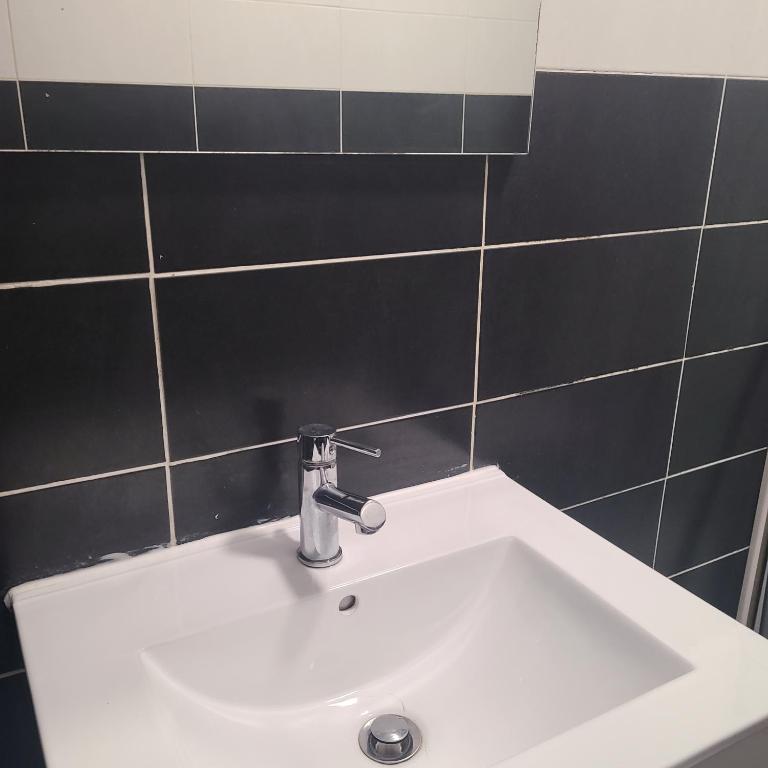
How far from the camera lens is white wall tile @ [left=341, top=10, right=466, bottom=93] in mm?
859

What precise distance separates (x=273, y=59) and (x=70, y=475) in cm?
48

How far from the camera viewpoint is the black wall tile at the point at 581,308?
3.54 ft

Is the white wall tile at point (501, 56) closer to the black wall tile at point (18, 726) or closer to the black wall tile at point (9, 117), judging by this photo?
the black wall tile at point (9, 117)

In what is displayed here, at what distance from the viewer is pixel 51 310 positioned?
79 centimetres

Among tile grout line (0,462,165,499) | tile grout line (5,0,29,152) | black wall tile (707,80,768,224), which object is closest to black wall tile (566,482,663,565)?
black wall tile (707,80,768,224)

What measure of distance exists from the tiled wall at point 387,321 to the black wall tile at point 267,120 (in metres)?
0.02

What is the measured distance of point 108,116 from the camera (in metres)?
0.75

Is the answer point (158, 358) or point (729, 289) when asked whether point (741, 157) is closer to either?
point (729, 289)

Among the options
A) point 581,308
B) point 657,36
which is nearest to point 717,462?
point 581,308

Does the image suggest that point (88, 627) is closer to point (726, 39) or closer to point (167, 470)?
point (167, 470)

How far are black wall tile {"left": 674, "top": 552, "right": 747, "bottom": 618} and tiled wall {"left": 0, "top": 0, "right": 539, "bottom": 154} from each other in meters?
0.92

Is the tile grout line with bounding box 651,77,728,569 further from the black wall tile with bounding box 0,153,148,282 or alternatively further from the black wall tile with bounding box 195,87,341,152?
the black wall tile with bounding box 0,153,148,282

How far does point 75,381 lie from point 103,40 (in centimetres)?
33

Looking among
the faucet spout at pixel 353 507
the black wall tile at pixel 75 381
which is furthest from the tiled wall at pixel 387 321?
the faucet spout at pixel 353 507
